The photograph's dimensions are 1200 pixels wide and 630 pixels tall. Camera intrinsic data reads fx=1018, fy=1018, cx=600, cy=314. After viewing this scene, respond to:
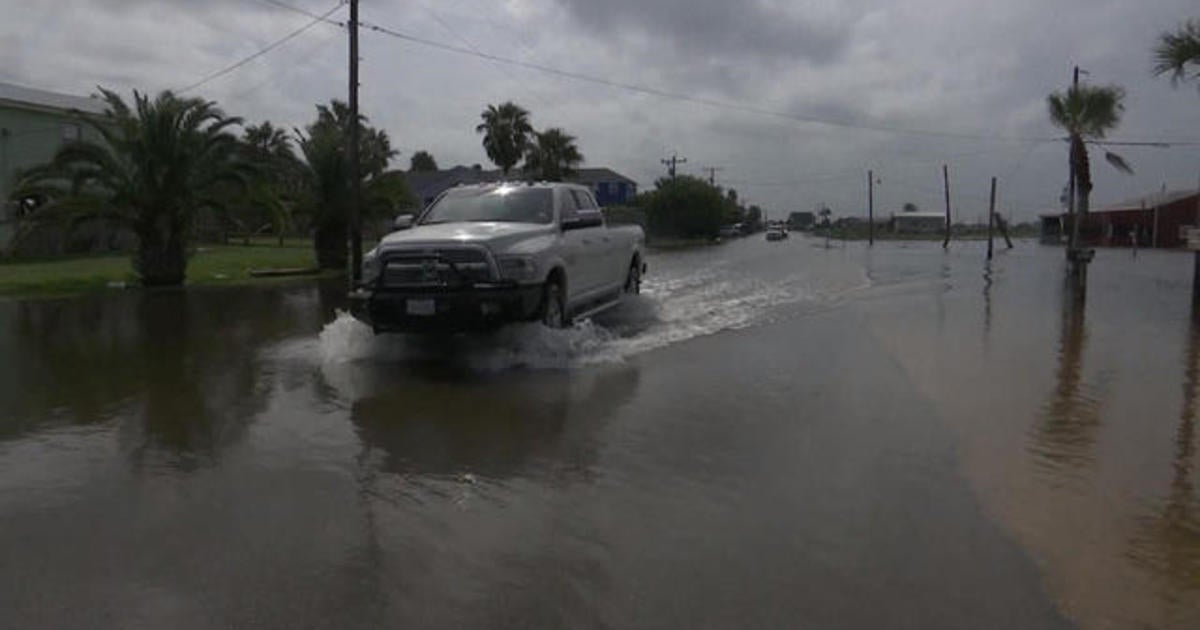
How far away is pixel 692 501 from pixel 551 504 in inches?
30.4

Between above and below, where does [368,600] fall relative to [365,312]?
below

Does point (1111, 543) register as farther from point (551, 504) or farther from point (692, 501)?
point (551, 504)

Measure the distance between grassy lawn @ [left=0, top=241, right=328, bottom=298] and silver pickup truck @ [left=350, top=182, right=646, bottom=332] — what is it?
Answer: 11.8 meters

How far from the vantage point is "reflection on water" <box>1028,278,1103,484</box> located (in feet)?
21.2

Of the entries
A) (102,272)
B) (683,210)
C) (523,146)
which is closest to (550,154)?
(523,146)

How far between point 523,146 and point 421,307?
45927 millimetres

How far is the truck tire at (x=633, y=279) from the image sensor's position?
48.3ft

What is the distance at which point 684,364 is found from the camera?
406 inches

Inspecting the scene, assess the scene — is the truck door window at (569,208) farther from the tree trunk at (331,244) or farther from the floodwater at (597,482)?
the tree trunk at (331,244)

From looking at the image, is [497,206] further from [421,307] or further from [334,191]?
[334,191]

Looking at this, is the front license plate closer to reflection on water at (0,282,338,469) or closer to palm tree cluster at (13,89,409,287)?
reflection on water at (0,282,338,469)

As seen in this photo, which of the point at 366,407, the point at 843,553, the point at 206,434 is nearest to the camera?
the point at 843,553

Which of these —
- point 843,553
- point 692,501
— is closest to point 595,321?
point 692,501

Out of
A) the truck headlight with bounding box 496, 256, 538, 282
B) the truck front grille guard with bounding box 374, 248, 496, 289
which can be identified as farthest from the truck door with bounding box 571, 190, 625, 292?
→ the truck front grille guard with bounding box 374, 248, 496, 289
